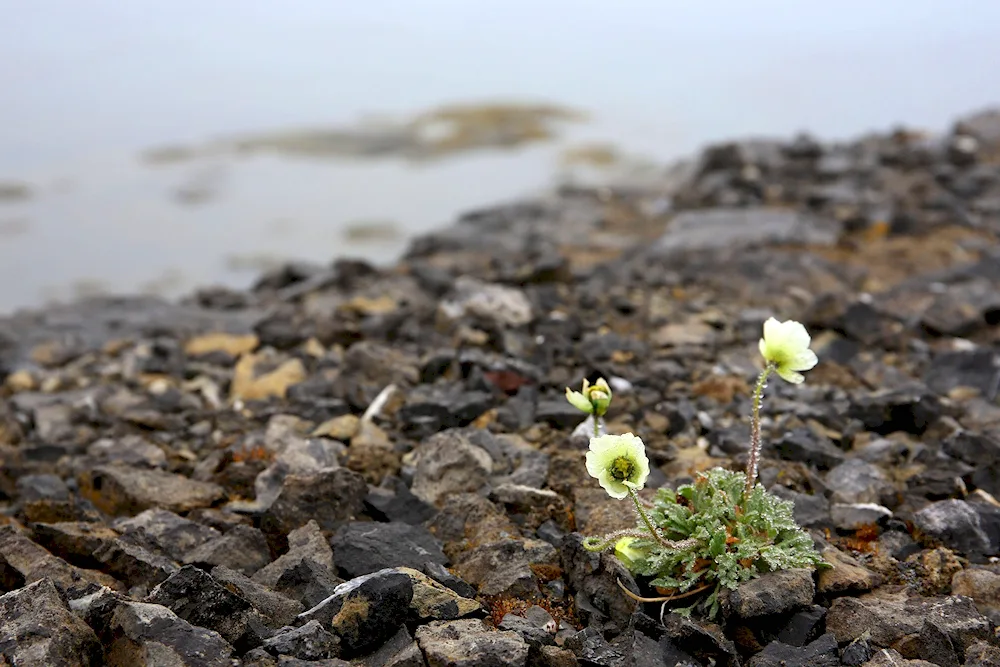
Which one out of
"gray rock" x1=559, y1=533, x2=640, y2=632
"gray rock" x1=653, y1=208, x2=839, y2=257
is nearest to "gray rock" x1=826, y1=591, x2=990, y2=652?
"gray rock" x1=559, y1=533, x2=640, y2=632

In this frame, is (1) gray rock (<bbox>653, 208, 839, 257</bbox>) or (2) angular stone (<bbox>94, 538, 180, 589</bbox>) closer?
(2) angular stone (<bbox>94, 538, 180, 589</bbox>)

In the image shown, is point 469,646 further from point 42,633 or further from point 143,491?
point 143,491

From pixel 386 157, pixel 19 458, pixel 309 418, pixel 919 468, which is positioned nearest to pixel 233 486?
pixel 309 418

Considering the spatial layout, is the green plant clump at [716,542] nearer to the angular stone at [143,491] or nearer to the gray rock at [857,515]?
the gray rock at [857,515]

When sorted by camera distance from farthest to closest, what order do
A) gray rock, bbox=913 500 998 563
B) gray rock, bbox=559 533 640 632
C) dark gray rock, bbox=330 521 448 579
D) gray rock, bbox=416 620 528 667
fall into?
gray rock, bbox=913 500 998 563 → dark gray rock, bbox=330 521 448 579 → gray rock, bbox=559 533 640 632 → gray rock, bbox=416 620 528 667

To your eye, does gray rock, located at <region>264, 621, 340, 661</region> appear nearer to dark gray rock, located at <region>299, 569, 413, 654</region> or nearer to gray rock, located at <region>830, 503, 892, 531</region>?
dark gray rock, located at <region>299, 569, 413, 654</region>

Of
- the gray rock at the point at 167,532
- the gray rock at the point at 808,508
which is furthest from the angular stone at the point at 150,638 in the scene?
the gray rock at the point at 808,508
